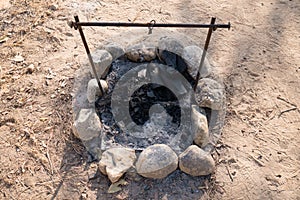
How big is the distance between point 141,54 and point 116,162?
0.87 metres

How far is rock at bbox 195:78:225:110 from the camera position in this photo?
7.25 ft

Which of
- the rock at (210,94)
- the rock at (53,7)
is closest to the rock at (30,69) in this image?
the rock at (53,7)

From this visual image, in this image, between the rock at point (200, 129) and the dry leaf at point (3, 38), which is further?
the dry leaf at point (3, 38)

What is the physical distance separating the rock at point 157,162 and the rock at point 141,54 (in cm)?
76

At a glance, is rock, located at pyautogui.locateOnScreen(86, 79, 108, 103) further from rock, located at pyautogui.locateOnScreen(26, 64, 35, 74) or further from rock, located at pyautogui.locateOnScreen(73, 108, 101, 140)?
rock, located at pyautogui.locateOnScreen(26, 64, 35, 74)

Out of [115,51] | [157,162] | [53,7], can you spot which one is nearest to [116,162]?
[157,162]

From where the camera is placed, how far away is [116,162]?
78.8 inches

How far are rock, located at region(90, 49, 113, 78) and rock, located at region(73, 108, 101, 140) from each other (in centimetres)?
37

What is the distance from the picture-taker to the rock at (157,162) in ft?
6.32

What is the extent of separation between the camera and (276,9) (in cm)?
308

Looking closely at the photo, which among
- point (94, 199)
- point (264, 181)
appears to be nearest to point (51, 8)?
point (94, 199)

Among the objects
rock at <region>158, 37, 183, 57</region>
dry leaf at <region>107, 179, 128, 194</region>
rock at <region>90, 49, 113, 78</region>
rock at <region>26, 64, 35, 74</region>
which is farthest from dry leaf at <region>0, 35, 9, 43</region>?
dry leaf at <region>107, 179, 128, 194</region>

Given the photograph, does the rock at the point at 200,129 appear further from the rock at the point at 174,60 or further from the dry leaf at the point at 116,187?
the dry leaf at the point at 116,187

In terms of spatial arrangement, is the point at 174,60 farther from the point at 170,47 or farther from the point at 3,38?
the point at 3,38
